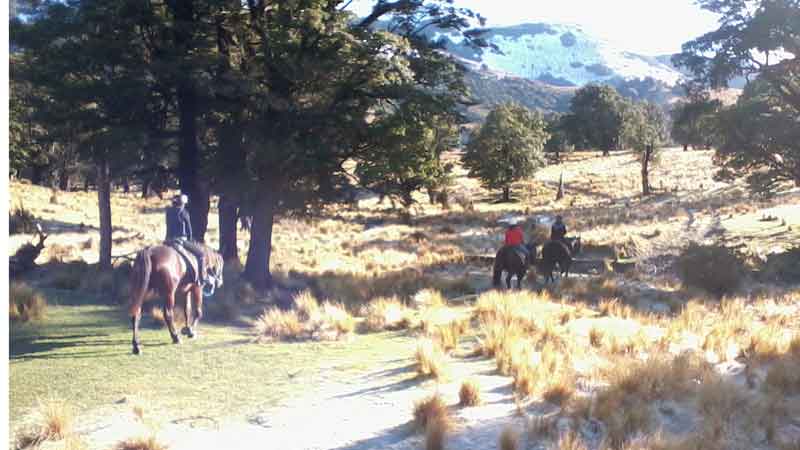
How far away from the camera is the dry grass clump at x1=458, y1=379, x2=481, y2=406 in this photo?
8180 millimetres

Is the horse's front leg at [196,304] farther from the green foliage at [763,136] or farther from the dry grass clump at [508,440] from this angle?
the green foliage at [763,136]

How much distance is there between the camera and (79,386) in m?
8.79

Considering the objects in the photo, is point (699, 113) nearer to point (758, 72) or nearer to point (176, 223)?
point (758, 72)

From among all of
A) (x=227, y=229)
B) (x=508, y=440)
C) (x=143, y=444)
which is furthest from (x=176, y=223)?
(x=227, y=229)

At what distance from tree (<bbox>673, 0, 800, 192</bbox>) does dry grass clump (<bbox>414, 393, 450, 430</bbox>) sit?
20594 millimetres

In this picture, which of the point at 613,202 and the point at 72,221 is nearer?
the point at 72,221

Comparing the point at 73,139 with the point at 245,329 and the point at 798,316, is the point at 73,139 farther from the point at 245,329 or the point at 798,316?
the point at 798,316

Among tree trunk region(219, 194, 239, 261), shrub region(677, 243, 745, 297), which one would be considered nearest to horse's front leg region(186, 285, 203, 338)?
tree trunk region(219, 194, 239, 261)

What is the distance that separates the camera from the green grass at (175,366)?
8328 mm

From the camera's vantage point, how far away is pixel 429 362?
9.55 meters

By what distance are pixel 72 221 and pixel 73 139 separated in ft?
66.6

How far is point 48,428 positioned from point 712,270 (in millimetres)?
19309

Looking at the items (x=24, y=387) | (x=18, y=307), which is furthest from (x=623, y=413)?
(x=18, y=307)

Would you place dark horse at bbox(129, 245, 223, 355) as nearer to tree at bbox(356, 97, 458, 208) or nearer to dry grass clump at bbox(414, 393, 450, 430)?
dry grass clump at bbox(414, 393, 450, 430)
